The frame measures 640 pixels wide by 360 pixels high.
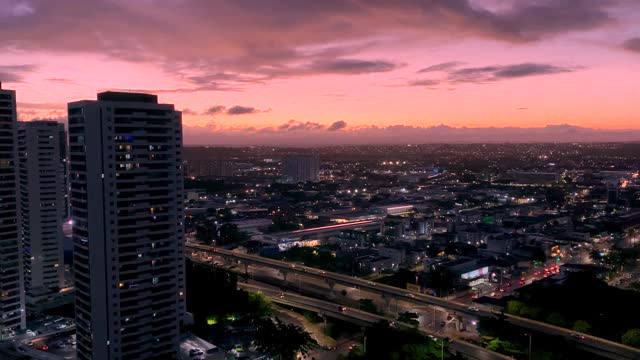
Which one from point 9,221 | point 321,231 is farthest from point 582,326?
point 321,231

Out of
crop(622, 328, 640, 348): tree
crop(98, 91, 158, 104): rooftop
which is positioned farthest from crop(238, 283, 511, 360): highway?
crop(98, 91, 158, 104): rooftop

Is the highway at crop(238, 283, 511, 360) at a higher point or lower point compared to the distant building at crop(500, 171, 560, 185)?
lower

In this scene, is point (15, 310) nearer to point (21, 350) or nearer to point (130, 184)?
point (21, 350)

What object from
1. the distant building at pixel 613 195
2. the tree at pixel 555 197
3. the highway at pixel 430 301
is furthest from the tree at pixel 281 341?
the distant building at pixel 613 195

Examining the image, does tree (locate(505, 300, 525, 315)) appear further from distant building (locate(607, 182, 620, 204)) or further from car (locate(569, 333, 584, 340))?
distant building (locate(607, 182, 620, 204))

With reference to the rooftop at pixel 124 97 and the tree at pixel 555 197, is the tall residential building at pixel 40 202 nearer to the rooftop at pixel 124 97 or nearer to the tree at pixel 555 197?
the rooftop at pixel 124 97

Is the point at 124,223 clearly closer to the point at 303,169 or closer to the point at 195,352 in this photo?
the point at 195,352
